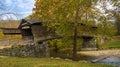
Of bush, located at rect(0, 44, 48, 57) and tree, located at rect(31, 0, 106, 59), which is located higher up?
tree, located at rect(31, 0, 106, 59)

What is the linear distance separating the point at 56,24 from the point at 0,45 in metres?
12.3

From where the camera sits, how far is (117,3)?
24.0 metres

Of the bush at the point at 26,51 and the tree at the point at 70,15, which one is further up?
the tree at the point at 70,15

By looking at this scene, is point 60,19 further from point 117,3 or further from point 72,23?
point 117,3

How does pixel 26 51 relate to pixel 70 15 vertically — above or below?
below

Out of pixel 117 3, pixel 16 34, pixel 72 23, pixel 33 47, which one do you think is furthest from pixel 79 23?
pixel 16 34

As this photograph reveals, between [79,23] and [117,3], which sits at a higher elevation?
[117,3]

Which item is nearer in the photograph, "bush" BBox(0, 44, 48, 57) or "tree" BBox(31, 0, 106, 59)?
"tree" BBox(31, 0, 106, 59)

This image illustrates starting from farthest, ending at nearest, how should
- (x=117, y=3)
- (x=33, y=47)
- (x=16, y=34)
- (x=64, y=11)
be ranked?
(x=16, y=34)
(x=33, y=47)
(x=64, y=11)
(x=117, y=3)

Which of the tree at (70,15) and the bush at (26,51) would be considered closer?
the tree at (70,15)

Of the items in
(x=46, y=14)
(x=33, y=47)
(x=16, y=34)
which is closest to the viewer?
(x=33, y=47)

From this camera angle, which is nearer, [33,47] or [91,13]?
[91,13]

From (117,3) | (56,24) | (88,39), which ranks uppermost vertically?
(117,3)

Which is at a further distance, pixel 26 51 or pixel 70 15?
pixel 26 51
